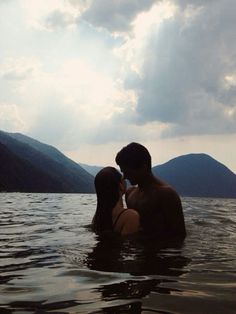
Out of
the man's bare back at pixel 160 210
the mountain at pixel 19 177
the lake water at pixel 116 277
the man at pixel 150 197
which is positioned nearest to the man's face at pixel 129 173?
the man at pixel 150 197

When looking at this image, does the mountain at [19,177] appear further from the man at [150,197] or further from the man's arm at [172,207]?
the man's arm at [172,207]

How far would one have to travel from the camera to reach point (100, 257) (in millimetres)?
6707

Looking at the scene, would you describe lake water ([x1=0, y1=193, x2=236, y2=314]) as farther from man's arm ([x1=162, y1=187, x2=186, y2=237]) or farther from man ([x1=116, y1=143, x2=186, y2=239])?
man's arm ([x1=162, y1=187, x2=186, y2=237])

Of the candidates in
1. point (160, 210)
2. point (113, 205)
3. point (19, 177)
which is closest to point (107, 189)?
point (113, 205)

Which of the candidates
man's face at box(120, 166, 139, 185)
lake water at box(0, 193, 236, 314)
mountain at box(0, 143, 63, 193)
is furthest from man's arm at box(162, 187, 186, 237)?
mountain at box(0, 143, 63, 193)

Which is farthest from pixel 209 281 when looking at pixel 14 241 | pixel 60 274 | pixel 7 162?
pixel 7 162

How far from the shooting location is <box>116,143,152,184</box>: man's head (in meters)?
7.43

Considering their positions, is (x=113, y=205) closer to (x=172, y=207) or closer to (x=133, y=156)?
(x=133, y=156)

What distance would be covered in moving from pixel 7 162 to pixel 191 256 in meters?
178

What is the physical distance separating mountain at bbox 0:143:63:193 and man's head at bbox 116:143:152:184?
15417cm

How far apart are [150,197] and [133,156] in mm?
860

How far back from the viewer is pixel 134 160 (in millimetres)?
7504

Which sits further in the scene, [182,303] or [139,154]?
[139,154]

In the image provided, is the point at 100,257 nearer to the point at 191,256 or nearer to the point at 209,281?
the point at 191,256
